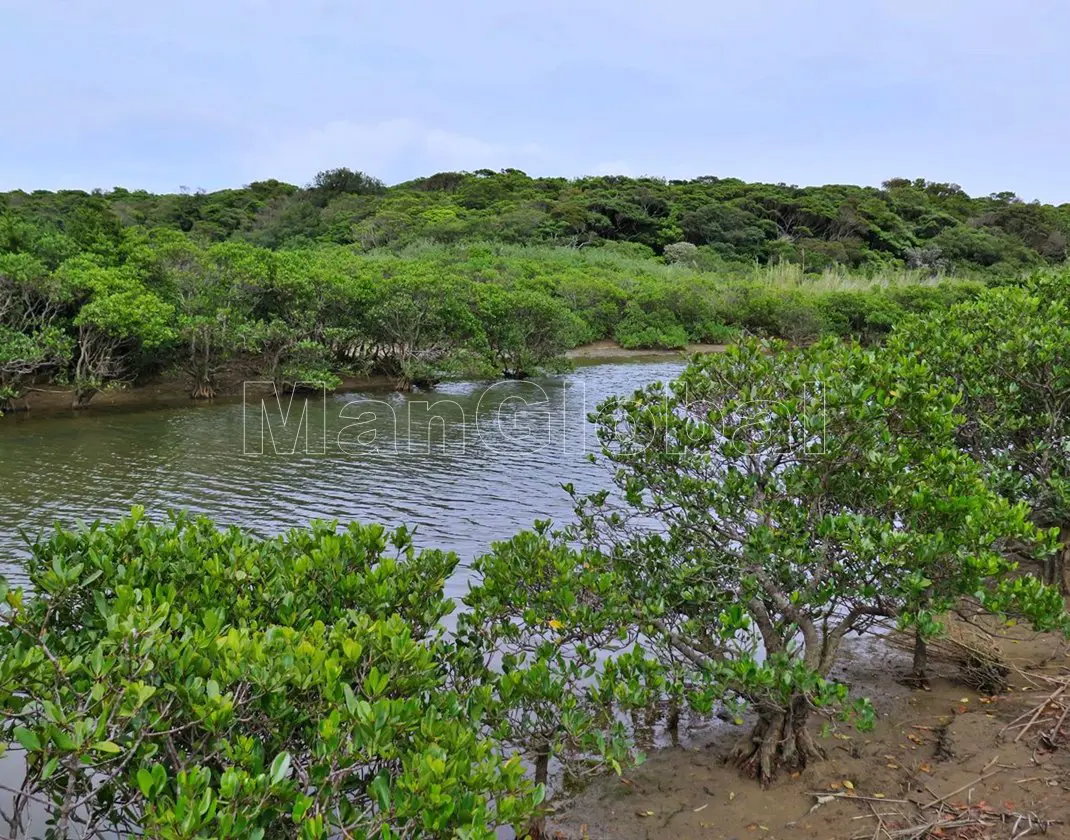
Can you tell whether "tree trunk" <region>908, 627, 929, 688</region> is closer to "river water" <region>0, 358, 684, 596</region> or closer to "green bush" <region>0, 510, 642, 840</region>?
"green bush" <region>0, 510, 642, 840</region>

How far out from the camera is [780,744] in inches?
208

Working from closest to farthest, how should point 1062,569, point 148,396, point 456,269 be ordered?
point 1062,569 < point 148,396 < point 456,269

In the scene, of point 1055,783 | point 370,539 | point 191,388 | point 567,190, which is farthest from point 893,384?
point 567,190

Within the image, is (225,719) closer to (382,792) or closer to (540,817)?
(382,792)

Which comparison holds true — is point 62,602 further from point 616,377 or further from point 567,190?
point 567,190

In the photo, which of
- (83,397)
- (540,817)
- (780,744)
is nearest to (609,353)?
(83,397)

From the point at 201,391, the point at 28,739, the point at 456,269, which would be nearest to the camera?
the point at 28,739

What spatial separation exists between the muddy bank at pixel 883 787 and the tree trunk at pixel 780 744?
3.3 inches

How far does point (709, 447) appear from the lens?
5.53 metres

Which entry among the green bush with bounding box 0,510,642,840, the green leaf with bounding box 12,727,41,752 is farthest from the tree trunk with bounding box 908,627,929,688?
the green leaf with bounding box 12,727,41,752

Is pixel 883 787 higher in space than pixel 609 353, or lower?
lower

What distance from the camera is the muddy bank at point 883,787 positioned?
15.1 feet

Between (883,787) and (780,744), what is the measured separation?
0.66 metres

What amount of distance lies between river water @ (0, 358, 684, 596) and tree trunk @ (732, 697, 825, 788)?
4.44 m
